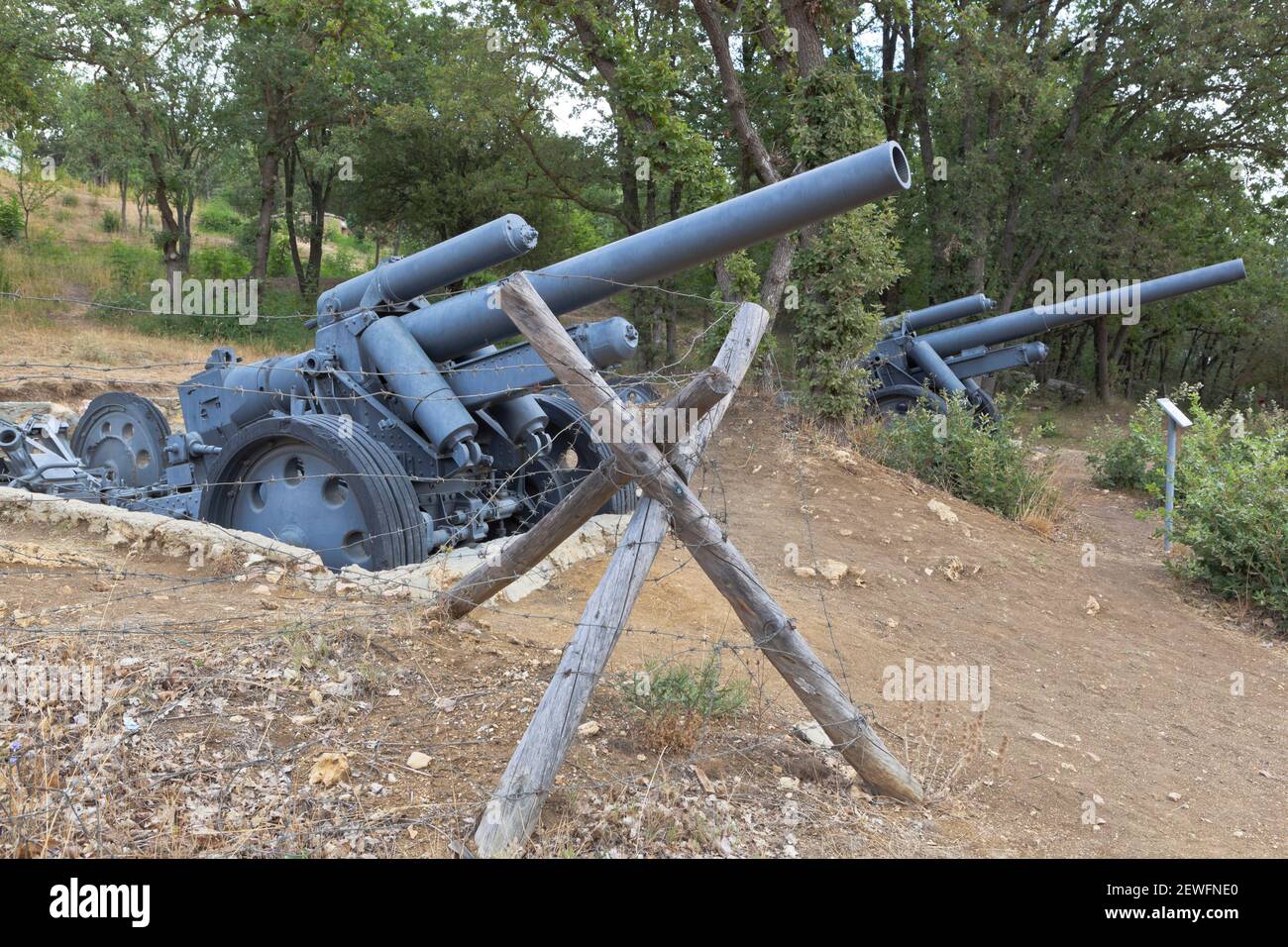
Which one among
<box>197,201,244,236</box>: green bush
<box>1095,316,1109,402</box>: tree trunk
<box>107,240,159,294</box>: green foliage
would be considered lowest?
<box>1095,316,1109,402</box>: tree trunk

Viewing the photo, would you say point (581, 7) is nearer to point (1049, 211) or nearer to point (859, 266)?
point (859, 266)

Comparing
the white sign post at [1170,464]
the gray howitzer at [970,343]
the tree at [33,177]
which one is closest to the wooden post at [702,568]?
the white sign post at [1170,464]

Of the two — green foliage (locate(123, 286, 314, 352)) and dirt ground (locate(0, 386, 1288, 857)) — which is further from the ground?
green foliage (locate(123, 286, 314, 352))

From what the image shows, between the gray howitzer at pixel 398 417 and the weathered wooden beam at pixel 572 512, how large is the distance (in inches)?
40.6

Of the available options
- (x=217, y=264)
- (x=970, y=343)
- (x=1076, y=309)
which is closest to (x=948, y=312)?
(x=970, y=343)

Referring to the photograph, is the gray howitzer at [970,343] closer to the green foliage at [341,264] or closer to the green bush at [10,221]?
the green foliage at [341,264]

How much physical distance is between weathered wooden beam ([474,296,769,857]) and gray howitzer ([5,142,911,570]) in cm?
192

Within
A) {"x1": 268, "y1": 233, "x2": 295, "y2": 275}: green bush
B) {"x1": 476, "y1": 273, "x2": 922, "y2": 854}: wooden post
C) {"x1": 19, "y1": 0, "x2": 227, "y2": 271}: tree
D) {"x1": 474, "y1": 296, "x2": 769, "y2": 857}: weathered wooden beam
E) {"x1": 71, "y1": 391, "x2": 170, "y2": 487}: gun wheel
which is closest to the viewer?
{"x1": 474, "y1": 296, "x2": 769, "y2": 857}: weathered wooden beam

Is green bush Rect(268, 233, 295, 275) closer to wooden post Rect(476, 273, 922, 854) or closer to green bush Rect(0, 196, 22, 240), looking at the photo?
green bush Rect(0, 196, 22, 240)

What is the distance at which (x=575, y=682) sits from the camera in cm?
323

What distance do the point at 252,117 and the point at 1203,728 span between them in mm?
20757

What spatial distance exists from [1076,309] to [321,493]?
36.4 ft

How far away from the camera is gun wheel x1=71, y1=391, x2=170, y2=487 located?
25.8ft

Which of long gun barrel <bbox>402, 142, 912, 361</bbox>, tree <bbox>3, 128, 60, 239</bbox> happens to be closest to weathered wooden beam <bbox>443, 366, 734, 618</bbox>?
long gun barrel <bbox>402, 142, 912, 361</bbox>
